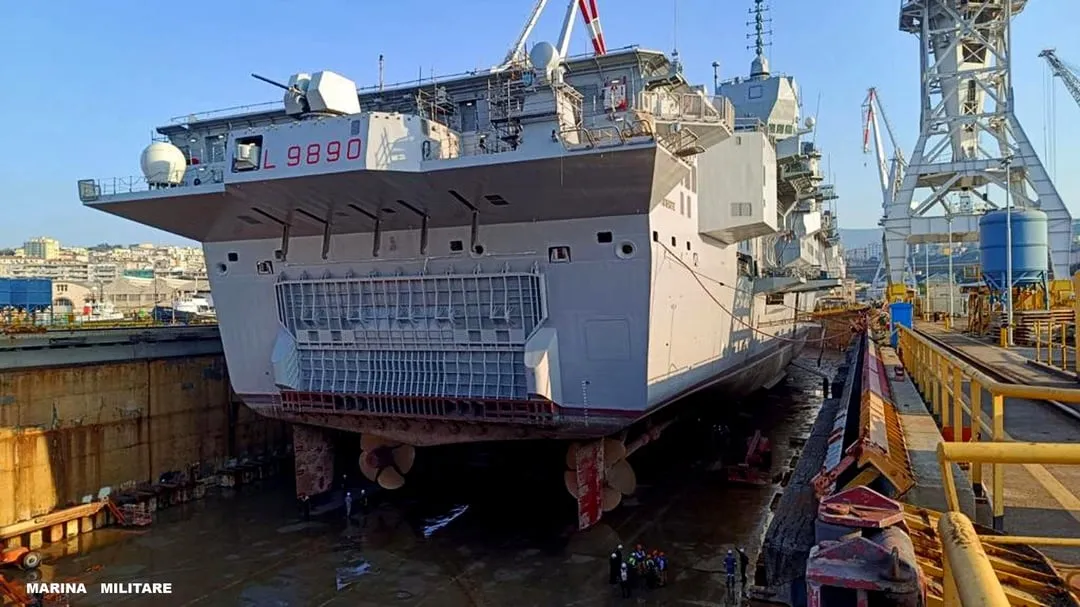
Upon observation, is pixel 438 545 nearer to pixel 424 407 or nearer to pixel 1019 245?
pixel 424 407

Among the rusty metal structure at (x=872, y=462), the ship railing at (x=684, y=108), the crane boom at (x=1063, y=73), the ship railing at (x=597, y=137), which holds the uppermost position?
the crane boom at (x=1063, y=73)

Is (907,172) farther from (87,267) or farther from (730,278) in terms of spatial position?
(87,267)

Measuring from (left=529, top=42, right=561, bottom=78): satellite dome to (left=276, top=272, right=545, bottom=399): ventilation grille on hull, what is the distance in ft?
12.0

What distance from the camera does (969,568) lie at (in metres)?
1.74

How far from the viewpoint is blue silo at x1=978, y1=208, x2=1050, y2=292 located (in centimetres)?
1906

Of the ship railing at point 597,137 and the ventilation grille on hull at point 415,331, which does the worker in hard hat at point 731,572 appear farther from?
the ship railing at point 597,137

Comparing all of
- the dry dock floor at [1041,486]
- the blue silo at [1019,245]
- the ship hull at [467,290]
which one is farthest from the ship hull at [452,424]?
the blue silo at [1019,245]

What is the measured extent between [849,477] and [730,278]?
13069mm

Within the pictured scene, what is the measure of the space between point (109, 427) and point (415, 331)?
874cm

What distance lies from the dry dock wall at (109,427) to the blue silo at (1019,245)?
72.1 feet

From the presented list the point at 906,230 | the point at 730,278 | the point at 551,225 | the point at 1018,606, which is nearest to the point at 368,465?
the point at 551,225

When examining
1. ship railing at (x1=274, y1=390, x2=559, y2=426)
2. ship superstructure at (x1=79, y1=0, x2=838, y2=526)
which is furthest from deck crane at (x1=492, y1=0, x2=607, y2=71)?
ship railing at (x1=274, y1=390, x2=559, y2=426)

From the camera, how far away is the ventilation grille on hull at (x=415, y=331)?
13.2 m

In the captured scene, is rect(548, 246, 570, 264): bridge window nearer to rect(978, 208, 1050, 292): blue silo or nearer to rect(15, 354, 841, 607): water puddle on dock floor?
rect(15, 354, 841, 607): water puddle on dock floor
